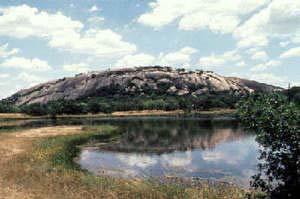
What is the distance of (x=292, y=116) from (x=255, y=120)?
215cm

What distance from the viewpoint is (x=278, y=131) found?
20.5 metres

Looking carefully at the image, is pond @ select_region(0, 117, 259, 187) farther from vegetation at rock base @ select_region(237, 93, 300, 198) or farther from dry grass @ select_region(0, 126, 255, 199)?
vegetation at rock base @ select_region(237, 93, 300, 198)

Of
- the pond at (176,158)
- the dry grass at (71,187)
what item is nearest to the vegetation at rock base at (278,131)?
the dry grass at (71,187)

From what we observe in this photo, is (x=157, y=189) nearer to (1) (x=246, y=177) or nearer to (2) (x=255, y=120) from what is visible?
(2) (x=255, y=120)

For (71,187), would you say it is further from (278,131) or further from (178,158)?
(178,158)

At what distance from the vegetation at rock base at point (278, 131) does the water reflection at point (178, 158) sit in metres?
16.2

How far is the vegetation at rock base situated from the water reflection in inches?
636

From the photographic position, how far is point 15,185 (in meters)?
29.6

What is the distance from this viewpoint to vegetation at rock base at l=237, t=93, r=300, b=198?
2044cm

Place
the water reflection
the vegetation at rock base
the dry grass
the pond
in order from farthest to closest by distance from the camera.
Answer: the water reflection
the pond
the dry grass
the vegetation at rock base

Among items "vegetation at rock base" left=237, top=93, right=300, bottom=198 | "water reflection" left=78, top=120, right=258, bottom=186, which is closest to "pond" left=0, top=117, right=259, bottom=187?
"water reflection" left=78, top=120, right=258, bottom=186

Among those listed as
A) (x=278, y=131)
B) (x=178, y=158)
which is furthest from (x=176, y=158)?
(x=278, y=131)

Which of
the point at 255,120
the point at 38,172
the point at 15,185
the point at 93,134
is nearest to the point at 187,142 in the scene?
the point at 93,134

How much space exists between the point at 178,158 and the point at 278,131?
3511 cm
